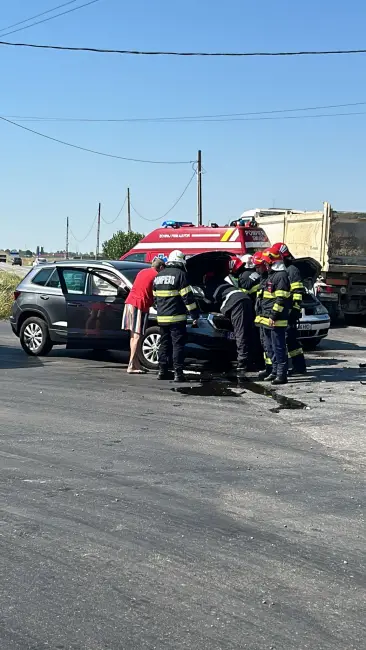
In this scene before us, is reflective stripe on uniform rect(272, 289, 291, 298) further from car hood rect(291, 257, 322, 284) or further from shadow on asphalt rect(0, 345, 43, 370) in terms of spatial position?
shadow on asphalt rect(0, 345, 43, 370)

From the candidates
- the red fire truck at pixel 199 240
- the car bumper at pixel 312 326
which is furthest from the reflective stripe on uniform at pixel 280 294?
the red fire truck at pixel 199 240

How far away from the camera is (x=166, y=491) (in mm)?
6203

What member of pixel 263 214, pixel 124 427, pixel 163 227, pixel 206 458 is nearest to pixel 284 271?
pixel 124 427

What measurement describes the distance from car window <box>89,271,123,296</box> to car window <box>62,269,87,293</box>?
6.2 inches

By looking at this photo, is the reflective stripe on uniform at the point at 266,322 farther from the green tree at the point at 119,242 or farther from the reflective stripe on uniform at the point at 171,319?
the green tree at the point at 119,242

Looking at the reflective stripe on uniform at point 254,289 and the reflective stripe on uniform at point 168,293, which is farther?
the reflective stripe on uniform at point 254,289

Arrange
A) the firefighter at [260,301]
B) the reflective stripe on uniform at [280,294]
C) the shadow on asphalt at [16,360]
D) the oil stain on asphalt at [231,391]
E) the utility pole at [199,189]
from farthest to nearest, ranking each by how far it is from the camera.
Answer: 1. the utility pole at [199,189]
2. the shadow on asphalt at [16,360]
3. the firefighter at [260,301]
4. the reflective stripe on uniform at [280,294]
5. the oil stain on asphalt at [231,391]

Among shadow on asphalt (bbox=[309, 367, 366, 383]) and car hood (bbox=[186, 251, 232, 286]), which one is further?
car hood (bbox=[186, 251, 232, 286])

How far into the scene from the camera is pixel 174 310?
38.8 ft

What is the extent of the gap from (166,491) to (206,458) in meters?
1.13

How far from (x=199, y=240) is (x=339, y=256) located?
3.42 metres

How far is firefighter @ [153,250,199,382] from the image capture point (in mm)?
11789

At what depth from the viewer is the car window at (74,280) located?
1364 cm

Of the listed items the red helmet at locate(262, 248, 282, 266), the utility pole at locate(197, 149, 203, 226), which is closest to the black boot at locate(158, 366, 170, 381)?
the red helmet at locate(262, 248, 282, 266)
